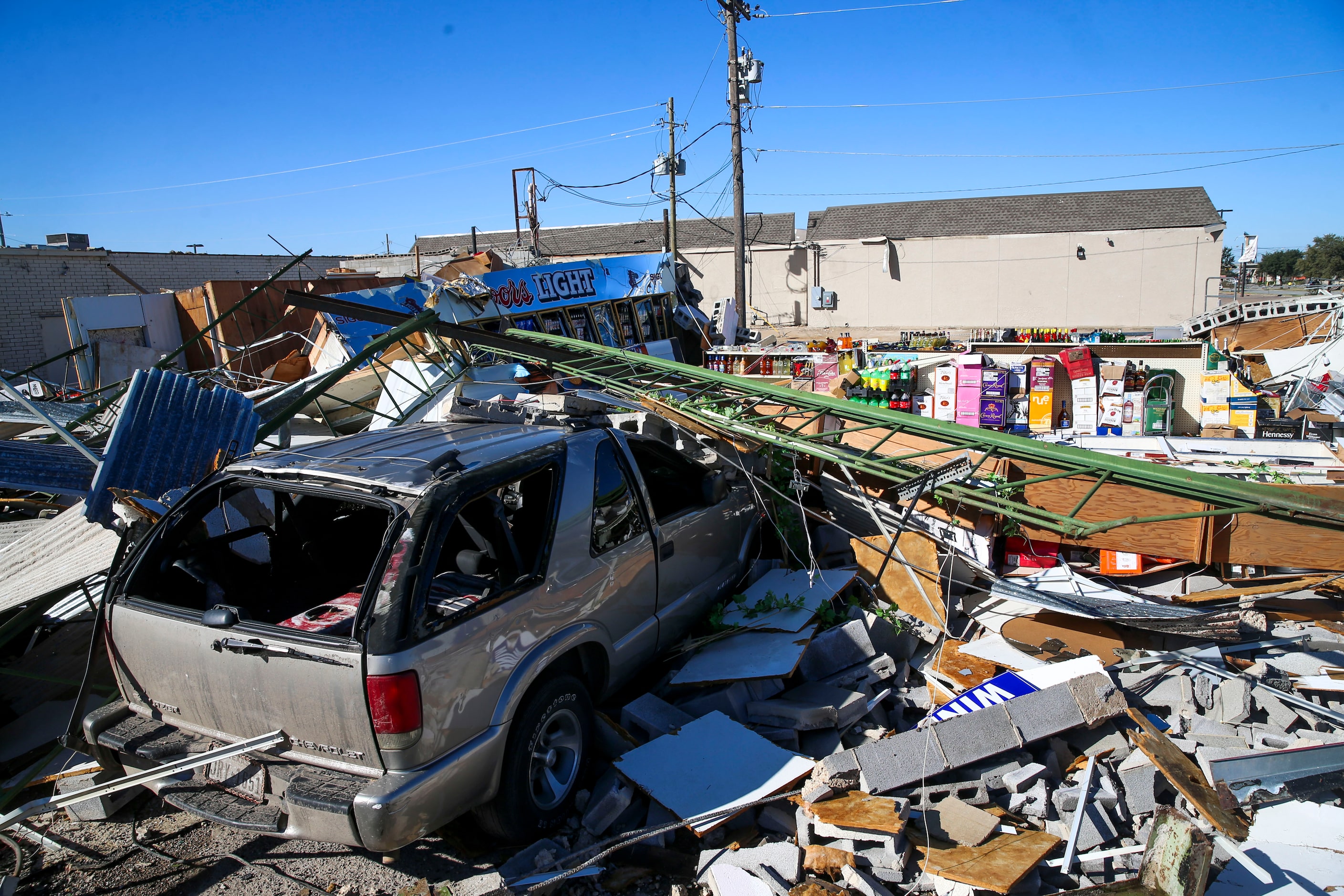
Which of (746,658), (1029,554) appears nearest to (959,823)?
(746,658)

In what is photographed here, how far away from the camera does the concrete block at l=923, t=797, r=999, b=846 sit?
3246 mm

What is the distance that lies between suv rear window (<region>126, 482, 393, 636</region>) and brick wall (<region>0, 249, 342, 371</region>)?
2232cm

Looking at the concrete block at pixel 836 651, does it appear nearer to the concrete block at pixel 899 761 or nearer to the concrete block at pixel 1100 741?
the concrete block at pixel 899 761

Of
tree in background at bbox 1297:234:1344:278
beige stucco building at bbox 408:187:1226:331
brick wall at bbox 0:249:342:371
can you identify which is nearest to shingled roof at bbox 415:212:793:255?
beige stucco building at bbox 408:187:1226:331

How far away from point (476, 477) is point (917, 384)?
1294cm

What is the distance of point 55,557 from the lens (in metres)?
4.77

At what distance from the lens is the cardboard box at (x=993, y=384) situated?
1408cm

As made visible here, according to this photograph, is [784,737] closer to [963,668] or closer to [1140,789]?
[963,668]

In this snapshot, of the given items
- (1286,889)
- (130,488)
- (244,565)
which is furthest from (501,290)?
(1286,889)

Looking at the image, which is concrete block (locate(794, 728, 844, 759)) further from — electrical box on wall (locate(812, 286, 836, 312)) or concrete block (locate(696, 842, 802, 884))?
electrical box on wall (locate(812, 286, 836, 312))

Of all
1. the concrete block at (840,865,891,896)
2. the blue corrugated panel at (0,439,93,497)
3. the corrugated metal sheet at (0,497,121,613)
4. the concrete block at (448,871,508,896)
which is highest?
the blue corrugated panel at (0,439,93,497)

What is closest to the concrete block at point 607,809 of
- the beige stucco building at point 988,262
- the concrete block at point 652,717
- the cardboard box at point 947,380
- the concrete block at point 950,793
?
the concrete block at point 652,717

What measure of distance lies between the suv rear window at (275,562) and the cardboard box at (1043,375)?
526 inches

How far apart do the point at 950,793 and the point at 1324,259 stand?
8885cm
